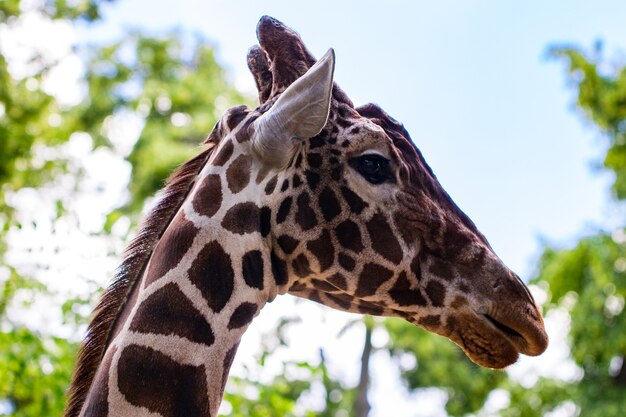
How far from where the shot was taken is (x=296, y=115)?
10.1 ft

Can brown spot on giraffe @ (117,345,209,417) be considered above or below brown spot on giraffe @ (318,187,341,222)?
below

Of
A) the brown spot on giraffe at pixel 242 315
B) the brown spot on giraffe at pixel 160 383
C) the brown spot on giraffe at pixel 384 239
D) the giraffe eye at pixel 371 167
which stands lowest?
the brown spot on giraffe at pixel 160 383

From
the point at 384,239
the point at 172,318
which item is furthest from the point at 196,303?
the point at 384,239

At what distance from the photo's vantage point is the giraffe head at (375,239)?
316 cm

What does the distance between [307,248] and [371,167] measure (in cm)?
44

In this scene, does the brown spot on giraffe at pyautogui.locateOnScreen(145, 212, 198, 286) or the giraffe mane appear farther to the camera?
the giraffe mane

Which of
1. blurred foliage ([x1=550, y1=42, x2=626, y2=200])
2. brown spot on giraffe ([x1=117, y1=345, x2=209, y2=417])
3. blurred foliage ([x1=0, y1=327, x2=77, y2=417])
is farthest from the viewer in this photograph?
blurred foliage ([x1=550, y1=42, x2=626, y2=200])

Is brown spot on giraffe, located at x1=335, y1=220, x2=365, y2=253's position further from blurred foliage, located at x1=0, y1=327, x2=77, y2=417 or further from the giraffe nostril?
blurred foliage, located at x1=0, y1=327, x2=77, y2=417

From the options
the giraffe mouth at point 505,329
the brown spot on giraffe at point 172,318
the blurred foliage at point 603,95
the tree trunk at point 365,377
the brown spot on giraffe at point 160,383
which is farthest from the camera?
the blurred foliage at point 603,95

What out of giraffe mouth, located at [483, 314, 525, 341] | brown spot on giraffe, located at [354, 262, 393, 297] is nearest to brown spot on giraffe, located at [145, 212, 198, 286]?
brown spot on giraffe, located at [354, 262, 393, 297]

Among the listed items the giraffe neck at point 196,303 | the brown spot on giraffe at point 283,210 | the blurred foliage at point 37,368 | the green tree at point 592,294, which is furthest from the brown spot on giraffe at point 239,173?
the green tree at point 592,294

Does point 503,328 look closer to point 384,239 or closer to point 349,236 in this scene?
point 384,239

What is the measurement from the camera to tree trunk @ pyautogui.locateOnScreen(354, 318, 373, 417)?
656 cm

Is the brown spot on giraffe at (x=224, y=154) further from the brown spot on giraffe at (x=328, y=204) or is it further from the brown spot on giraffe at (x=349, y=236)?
the brown spot on giraffe at (x=349, y=236)
